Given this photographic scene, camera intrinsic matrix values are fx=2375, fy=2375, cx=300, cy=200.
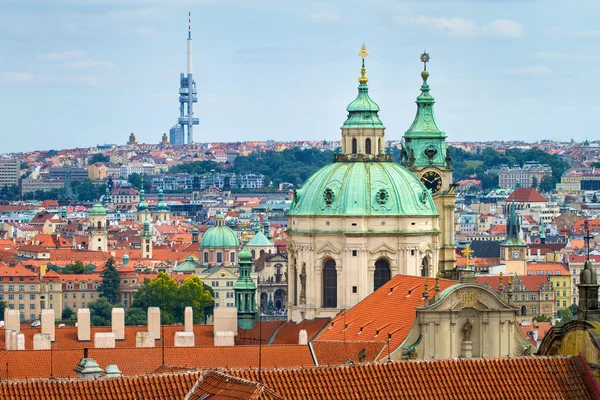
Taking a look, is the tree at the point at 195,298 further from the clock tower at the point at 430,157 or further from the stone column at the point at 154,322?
the stone column at the point at 154,322

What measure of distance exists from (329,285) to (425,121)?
41.4 feet

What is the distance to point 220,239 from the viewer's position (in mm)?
169625

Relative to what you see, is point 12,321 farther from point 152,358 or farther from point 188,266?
point 188,266

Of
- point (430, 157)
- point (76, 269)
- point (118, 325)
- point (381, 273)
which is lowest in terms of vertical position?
point (76, 269)

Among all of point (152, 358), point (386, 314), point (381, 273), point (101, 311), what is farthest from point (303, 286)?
point (101, 311)

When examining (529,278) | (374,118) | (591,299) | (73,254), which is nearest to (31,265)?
(73,254)

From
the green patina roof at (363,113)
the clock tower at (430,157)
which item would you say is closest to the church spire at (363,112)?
the green patina roof at (363,113)

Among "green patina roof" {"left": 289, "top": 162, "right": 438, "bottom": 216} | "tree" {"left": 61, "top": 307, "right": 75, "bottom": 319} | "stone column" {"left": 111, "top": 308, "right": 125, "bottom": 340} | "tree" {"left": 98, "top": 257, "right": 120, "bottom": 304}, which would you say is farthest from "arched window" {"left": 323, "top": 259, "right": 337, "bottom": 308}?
"tree" {"left": 98, "top": 257, "right": 120, "bottom": 304}

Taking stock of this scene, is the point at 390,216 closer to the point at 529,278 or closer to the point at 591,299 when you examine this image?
the point at 591,299

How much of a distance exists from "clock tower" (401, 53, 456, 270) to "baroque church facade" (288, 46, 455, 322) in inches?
218

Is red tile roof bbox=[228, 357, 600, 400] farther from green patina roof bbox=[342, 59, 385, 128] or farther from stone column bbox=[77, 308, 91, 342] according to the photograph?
green patina roof bbox=[342, 59, 385, 128]

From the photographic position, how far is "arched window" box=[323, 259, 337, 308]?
70.9 m

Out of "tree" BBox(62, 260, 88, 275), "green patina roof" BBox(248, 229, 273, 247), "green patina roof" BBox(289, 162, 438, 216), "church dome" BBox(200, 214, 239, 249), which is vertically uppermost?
"green patina roof" BBox(289, 162, 438, 216)

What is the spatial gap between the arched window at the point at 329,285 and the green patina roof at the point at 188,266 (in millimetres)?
92135
